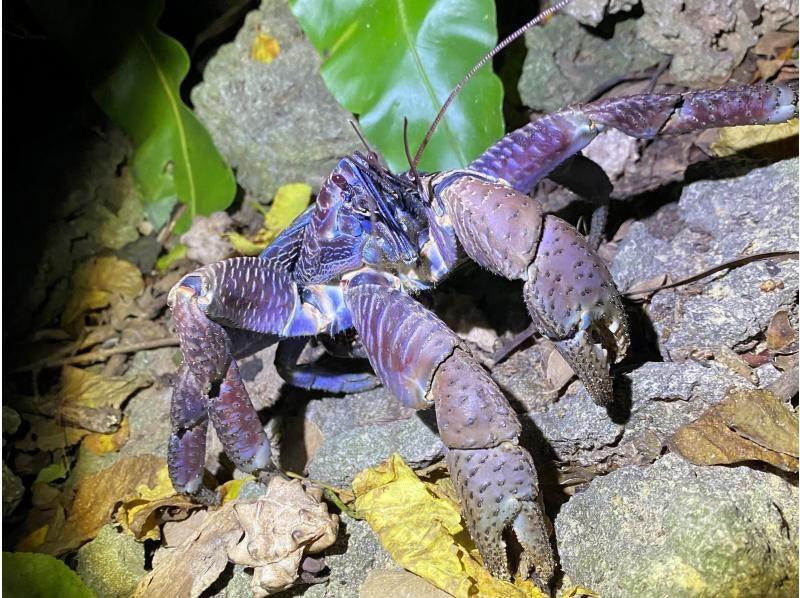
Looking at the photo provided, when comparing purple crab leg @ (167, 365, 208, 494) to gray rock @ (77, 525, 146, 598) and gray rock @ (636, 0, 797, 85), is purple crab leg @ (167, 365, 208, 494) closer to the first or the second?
gray rock @ (77, 525, 146, 598)

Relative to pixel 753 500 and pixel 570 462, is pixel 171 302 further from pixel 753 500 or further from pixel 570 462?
pixel 753 500

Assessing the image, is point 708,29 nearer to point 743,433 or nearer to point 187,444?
point 743,433

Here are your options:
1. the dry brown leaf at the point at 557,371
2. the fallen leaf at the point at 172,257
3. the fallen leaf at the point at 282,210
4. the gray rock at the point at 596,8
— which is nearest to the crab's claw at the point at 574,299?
the dry brown leaf at the point at 557,371

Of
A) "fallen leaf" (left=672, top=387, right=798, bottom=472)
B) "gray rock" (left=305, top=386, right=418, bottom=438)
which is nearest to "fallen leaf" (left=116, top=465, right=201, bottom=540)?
"gray rock" (left=305, top=386, right=418, bottom=438)

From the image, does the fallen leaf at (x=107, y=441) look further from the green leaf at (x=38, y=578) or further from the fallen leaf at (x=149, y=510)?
the green leaf at (x=38, y=578)

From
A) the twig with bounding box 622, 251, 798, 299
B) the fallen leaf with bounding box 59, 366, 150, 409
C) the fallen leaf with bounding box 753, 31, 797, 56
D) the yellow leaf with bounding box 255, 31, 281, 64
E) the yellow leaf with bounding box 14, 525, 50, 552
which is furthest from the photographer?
the yellow leaf with bounding box 255, 31, 281, 64

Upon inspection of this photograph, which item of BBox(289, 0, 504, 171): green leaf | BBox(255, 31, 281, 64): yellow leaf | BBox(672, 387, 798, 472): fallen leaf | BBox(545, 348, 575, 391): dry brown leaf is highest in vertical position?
BBox(255, 31, 281, 64): yellow leaf
